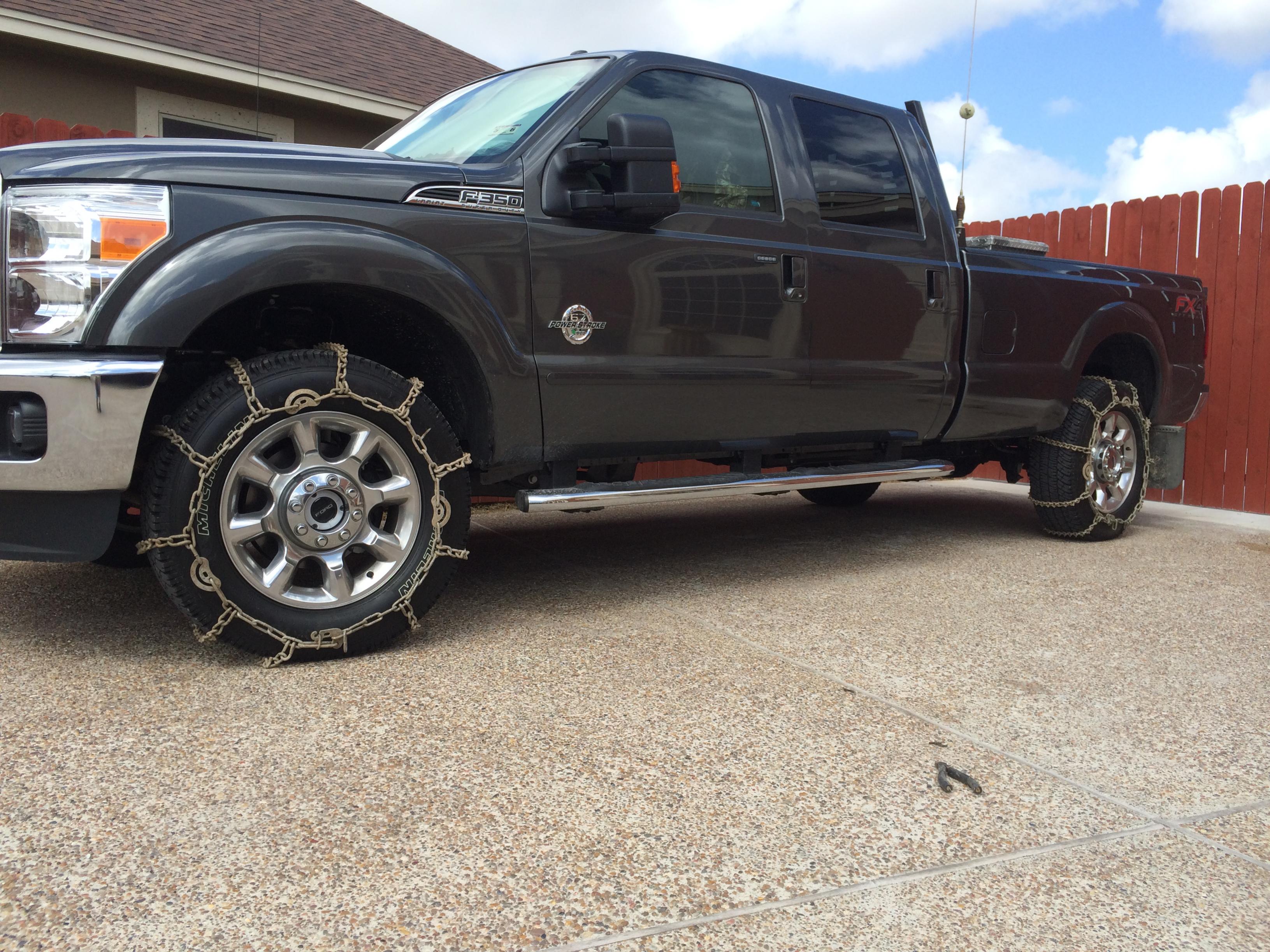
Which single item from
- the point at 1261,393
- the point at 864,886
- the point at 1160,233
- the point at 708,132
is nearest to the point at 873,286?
the point at 708,132

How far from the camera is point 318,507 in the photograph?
3.10m

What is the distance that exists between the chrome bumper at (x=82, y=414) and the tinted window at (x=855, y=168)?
2823 millimetres

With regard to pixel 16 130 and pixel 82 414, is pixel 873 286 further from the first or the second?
pixel 16 130

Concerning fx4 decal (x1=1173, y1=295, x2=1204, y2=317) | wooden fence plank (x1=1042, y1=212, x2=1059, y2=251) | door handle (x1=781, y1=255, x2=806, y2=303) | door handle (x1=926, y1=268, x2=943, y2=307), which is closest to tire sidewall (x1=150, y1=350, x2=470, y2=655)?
door handle (x1=781, y1=255, x2=806, y2=303)

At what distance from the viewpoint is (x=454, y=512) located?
11.0ft

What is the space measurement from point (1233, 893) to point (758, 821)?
2.95 feet

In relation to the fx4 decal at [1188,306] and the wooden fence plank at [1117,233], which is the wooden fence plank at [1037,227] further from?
the fx4 decal at [1188,306]

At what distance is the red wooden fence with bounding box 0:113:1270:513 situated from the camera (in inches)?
277

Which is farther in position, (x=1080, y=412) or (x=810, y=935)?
(x=1080, y=412)

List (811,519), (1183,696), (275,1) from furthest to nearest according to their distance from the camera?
(275,1)
(811,519)
(1183,696)

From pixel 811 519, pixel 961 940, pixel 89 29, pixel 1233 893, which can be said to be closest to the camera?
pixel 961 940

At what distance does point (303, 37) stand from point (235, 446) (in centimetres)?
852

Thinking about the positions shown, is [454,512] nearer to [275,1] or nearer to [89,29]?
[89,29]

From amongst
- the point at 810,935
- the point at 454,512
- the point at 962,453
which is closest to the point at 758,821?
the point at 810,935
